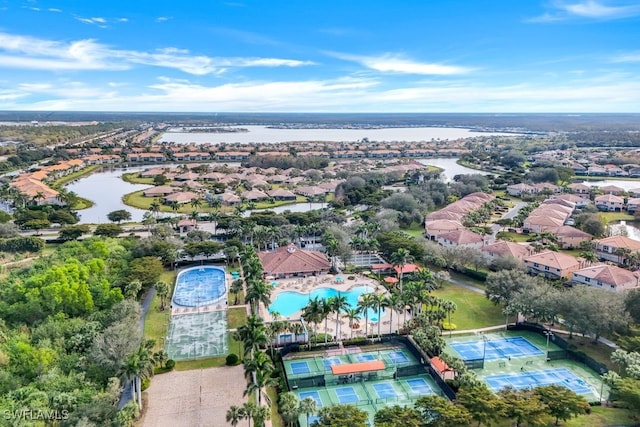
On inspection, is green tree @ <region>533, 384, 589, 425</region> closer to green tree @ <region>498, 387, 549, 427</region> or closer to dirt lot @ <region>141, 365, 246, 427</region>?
green tree @ <region>498, 387, 549, 427</region>

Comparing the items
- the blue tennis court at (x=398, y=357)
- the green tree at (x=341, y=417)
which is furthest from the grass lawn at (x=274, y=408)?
the blue tennis court at (x=398, y=357)

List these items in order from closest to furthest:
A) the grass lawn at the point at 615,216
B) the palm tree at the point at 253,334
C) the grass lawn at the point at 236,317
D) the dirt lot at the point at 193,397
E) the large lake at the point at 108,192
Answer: the dirt lot at the point at 193,397 < the palm tree at the point at 253,334 < the grass lawn at the point at 236,317 < the grass lawn at the point at 615,216 < the large lake at the point at 108,192

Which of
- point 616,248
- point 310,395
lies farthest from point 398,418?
point 616,248

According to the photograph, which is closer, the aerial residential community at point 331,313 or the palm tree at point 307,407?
the palm tree at point 307,407

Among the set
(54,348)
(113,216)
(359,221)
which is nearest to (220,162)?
(113,216)

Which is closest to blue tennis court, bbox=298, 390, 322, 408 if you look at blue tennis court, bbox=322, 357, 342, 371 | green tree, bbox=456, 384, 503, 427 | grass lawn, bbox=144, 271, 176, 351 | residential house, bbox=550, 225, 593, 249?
blue tennis court, bbox=322, 357, 342, 371

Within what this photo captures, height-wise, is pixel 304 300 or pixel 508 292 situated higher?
pixel 508 292

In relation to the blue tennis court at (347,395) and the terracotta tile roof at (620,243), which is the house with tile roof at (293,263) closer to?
the blue tennis court at (347,395)

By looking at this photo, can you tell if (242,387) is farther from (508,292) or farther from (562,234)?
(562,234)
